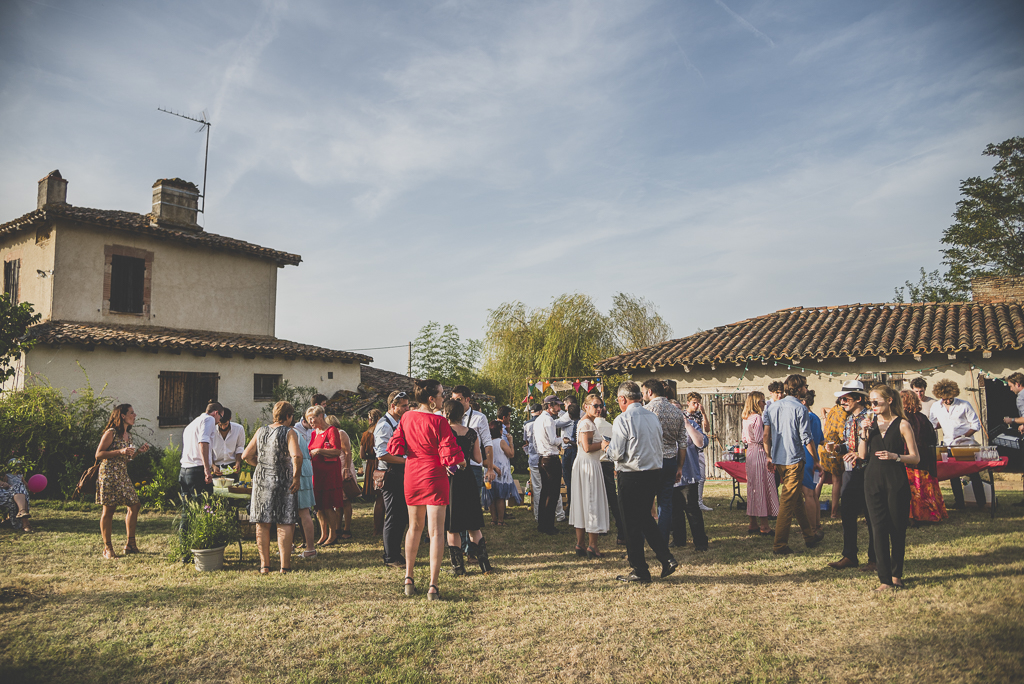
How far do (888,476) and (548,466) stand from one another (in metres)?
4.13

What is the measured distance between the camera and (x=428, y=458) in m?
5.35

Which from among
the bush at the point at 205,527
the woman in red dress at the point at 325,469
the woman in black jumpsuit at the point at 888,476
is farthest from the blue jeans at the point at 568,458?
the bush at the point at 205,527

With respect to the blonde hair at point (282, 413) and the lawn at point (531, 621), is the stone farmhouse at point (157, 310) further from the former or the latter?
the blonde hair at point (282, 413)

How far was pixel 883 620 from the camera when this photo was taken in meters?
4.46

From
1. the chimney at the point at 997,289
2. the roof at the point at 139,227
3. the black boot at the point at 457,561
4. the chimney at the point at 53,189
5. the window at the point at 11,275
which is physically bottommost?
the black boot at the point at 457,561

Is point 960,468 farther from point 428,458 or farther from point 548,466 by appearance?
point 428,458

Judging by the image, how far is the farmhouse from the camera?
42.4 feet

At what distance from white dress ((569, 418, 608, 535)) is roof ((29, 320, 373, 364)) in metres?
11.1

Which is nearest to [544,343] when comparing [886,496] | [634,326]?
[634,326]

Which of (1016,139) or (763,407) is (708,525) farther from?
(1016,139)

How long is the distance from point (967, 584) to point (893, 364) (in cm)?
996

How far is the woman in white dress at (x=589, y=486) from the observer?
21.6 feet

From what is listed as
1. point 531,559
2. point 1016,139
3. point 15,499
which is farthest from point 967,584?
point 1016,139

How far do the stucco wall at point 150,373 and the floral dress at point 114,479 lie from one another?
7.75 meters
